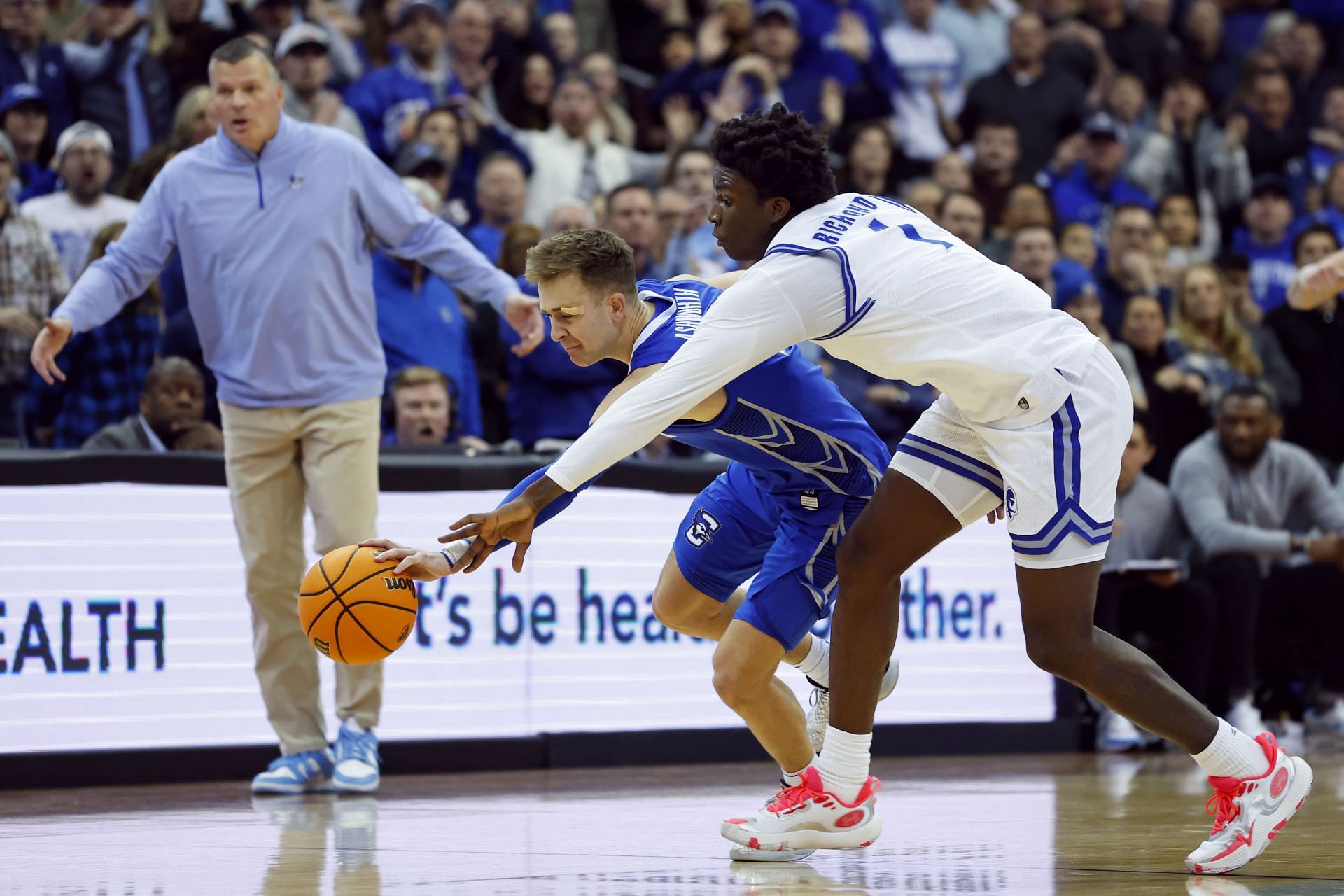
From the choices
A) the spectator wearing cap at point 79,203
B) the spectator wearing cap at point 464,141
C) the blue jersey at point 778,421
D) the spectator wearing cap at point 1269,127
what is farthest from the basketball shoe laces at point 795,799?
the spectator wearing cap at point 1269,127

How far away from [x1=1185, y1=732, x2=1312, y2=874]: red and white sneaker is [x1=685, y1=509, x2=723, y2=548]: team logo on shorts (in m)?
1.67

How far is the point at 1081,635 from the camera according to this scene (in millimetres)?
4754

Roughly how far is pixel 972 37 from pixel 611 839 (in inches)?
423

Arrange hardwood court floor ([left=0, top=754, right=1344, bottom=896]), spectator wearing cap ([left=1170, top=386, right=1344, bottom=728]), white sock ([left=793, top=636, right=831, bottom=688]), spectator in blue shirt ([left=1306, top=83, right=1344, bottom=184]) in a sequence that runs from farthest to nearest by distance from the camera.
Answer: spectator in blue shirt ([left=1306, top=83, right=1344, bottom=184]), spectator wearing cap ([left=1170, top=386, right=1344, bottom=728]), white sock ([left=793, top=636, right=831, bottom=688]), hardwood court floor ([left=0, top=754, right=1344, bottom=896])

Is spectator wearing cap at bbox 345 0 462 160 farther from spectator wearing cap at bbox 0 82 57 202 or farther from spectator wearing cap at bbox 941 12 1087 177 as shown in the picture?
spectator wearing cap at bbox 941 12 1087 177

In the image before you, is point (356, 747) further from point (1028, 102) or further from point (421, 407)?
point (1028, 102)

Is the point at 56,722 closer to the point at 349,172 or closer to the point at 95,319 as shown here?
the point at 95,319

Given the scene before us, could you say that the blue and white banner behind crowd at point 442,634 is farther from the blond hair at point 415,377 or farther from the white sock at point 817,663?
the white sock at point 817,663

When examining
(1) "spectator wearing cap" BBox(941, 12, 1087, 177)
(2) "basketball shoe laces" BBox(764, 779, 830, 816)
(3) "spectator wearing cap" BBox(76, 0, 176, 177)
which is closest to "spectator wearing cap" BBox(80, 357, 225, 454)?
(3) "spectator wearing cap" BBox(76, 0, 176, 177)

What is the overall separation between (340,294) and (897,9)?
8679 millimetres

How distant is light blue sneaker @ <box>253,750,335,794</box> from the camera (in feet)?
23.3

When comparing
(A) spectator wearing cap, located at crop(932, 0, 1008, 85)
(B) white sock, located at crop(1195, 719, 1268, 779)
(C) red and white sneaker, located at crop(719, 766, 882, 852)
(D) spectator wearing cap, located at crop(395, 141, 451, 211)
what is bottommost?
(C) red and white sneaker, located at crop(719, 766, 882, 852)

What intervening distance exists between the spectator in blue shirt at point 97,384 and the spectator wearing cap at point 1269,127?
377 inches

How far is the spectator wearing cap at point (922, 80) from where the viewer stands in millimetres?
14125
